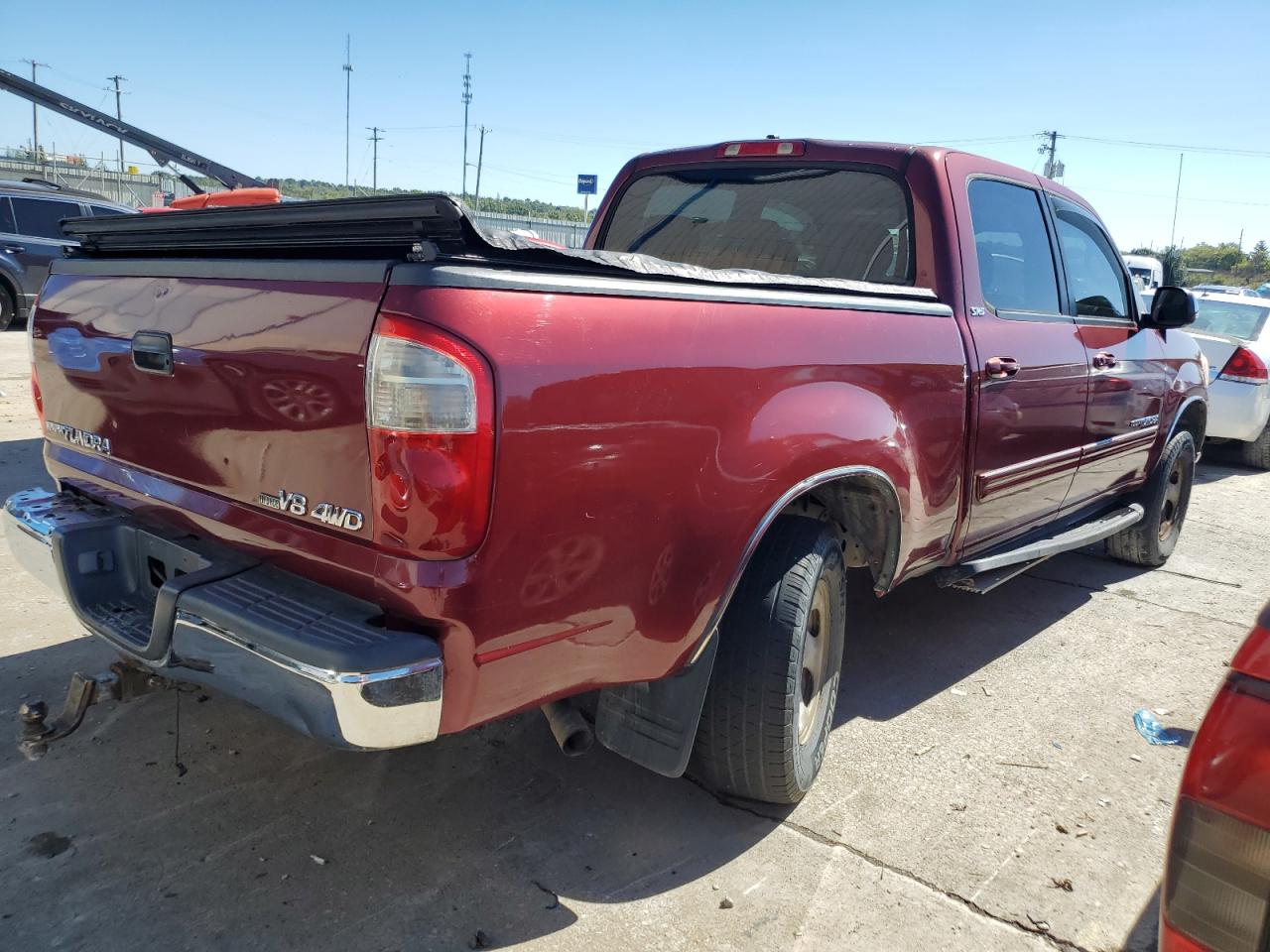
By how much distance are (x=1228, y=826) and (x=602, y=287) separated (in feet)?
4.89

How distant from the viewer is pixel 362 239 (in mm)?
2115

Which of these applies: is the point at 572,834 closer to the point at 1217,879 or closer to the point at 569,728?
the point at 569,728

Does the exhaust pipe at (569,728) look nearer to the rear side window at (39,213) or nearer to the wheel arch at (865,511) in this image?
the wheel arch at (865,511)

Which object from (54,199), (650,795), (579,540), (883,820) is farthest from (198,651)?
(54,199)

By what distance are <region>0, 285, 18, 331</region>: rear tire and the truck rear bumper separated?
11.6 metres

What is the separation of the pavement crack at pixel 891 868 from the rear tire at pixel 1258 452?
27.5ft

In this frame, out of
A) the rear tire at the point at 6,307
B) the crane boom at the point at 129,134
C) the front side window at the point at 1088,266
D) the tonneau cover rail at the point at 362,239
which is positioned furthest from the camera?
the crane boom at the point at 129,134

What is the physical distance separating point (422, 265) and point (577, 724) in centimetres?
120

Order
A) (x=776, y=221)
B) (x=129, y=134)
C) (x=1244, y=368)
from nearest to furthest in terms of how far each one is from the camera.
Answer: (x=776, y=221) < (x=1244, y=368) < (x=129, y=134)

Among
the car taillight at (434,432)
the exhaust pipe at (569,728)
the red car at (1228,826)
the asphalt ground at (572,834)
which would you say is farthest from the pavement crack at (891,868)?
the car taillight at (434,432)

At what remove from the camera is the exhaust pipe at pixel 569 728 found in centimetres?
241

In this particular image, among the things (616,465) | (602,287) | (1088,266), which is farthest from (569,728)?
(1088,266)

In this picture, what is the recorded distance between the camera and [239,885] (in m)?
2.40

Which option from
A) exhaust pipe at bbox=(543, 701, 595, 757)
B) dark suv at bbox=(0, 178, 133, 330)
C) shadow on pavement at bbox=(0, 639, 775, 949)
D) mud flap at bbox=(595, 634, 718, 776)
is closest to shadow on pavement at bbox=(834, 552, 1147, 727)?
Result: shadow on pavement at bbox=(0, 639, 775, 949)
